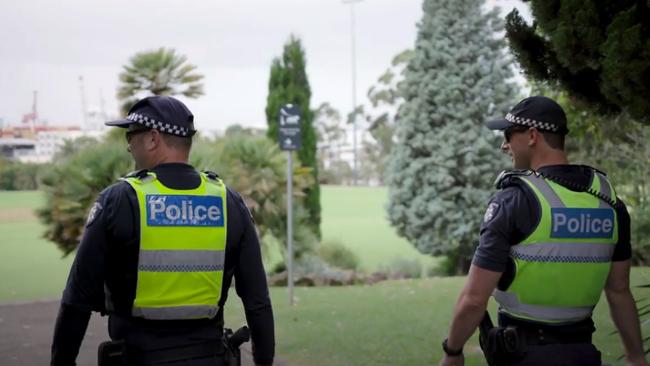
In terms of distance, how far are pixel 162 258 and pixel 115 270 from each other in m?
0.17

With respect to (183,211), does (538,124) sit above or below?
above

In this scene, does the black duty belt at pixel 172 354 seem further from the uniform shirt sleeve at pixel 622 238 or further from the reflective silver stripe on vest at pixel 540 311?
the uniform shirt sleeve at pixel 622 238

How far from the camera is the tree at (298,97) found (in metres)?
16.4

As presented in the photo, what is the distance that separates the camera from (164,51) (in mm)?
13250

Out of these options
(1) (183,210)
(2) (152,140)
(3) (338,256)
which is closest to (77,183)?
(3) (338,256)

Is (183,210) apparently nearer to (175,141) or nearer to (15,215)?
(175,141)

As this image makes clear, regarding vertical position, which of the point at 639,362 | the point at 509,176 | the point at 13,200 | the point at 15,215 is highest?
the point at 509,176

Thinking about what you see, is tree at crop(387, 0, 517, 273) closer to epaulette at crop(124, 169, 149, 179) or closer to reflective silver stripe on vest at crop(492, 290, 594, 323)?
reflective silver stripe on vest at crop(492, 290, 594, 323)

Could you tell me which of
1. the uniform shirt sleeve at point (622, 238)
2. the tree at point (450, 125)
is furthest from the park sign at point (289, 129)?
the uniform shirt sleeve at point (622, 238)

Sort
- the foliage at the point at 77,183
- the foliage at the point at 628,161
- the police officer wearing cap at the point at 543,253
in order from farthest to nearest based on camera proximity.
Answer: the foliage at the point at 628,161
the foliage at the point at 77,183
the police officer wearing cap at the point at 543,253

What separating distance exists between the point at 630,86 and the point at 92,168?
869 cm

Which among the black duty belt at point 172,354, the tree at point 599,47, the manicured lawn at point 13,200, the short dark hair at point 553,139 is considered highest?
the tree at point 599,47

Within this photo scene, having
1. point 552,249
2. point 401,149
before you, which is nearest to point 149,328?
Answer: point 552,249

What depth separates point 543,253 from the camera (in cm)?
283
